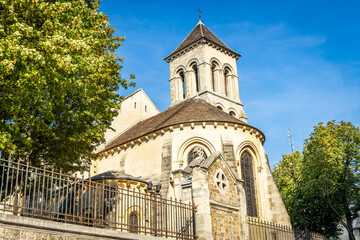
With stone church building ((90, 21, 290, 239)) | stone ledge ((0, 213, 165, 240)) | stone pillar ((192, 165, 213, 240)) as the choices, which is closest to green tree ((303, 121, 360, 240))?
stone church building ((90, 21, 290, 239))

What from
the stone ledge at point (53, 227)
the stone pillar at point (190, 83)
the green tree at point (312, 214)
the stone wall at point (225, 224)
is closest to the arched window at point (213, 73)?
the stone pillar at point (190, 83)

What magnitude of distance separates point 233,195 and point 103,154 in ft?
54.2

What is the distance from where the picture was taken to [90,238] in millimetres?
7531

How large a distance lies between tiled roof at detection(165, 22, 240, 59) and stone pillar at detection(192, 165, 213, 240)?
31.1m

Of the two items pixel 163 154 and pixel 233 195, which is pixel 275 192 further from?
pixel 233 195

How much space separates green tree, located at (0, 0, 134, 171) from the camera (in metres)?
9.27

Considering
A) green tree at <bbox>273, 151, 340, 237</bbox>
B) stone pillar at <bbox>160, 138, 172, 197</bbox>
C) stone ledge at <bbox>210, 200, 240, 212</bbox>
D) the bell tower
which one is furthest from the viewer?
the bell tower

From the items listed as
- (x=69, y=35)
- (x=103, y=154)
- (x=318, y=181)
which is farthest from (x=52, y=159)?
(x=318, y=181)

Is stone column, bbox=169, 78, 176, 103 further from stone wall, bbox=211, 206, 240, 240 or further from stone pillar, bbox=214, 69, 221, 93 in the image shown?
stone wall, bbox=211, 206, 240, 240

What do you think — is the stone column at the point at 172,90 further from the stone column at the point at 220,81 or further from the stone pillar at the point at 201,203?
the stone pillar at the point at 201,203

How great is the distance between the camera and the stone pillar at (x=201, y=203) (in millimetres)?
10125

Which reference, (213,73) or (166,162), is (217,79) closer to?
(213,73)

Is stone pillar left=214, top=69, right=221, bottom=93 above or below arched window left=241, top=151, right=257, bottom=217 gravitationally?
above

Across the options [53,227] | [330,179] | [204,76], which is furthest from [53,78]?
[204,76]
